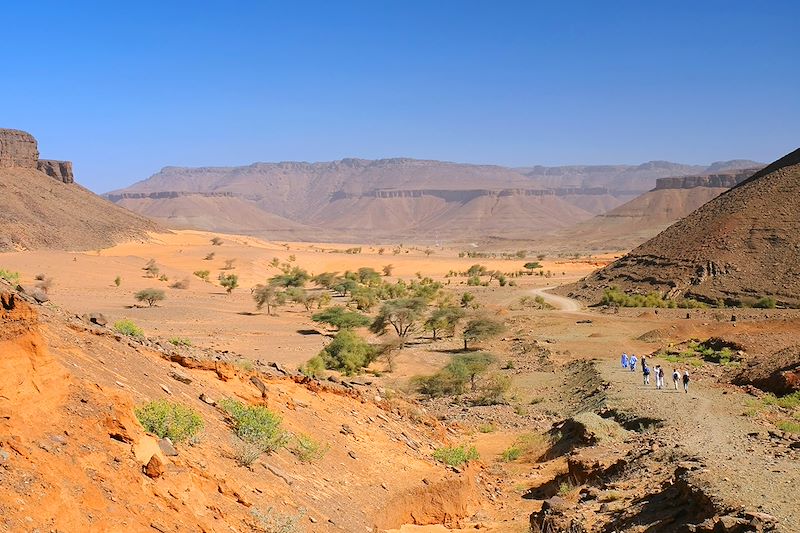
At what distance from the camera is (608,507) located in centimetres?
1166

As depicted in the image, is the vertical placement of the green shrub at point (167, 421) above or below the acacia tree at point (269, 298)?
above

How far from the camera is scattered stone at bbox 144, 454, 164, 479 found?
789 centimetres

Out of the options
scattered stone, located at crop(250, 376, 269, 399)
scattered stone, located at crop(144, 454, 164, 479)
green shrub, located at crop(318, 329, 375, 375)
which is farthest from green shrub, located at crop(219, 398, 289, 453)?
green shrub, located at crop(318, 329, 375, 375)

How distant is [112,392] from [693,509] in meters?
7.78

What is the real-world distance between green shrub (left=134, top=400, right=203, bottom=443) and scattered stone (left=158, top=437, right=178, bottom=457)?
0.24m

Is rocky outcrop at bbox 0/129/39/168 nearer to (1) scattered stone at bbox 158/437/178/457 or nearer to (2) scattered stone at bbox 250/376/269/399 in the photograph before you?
(2) scattered stone at bbox 250/376/269/399

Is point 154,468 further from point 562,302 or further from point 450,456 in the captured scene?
point 562,302

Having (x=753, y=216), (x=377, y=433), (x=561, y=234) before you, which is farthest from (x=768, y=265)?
(x=561, y=234)

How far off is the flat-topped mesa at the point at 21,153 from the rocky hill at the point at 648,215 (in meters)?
84.4

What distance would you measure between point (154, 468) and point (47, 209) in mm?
78351

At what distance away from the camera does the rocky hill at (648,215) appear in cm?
14109

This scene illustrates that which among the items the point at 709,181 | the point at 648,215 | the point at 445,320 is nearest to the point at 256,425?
the point at 445,320

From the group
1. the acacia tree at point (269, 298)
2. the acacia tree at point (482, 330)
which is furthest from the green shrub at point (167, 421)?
the acacia tree at point (269, 298)

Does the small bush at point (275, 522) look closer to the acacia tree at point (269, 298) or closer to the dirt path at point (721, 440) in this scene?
the dirt path at point (721, 440)
